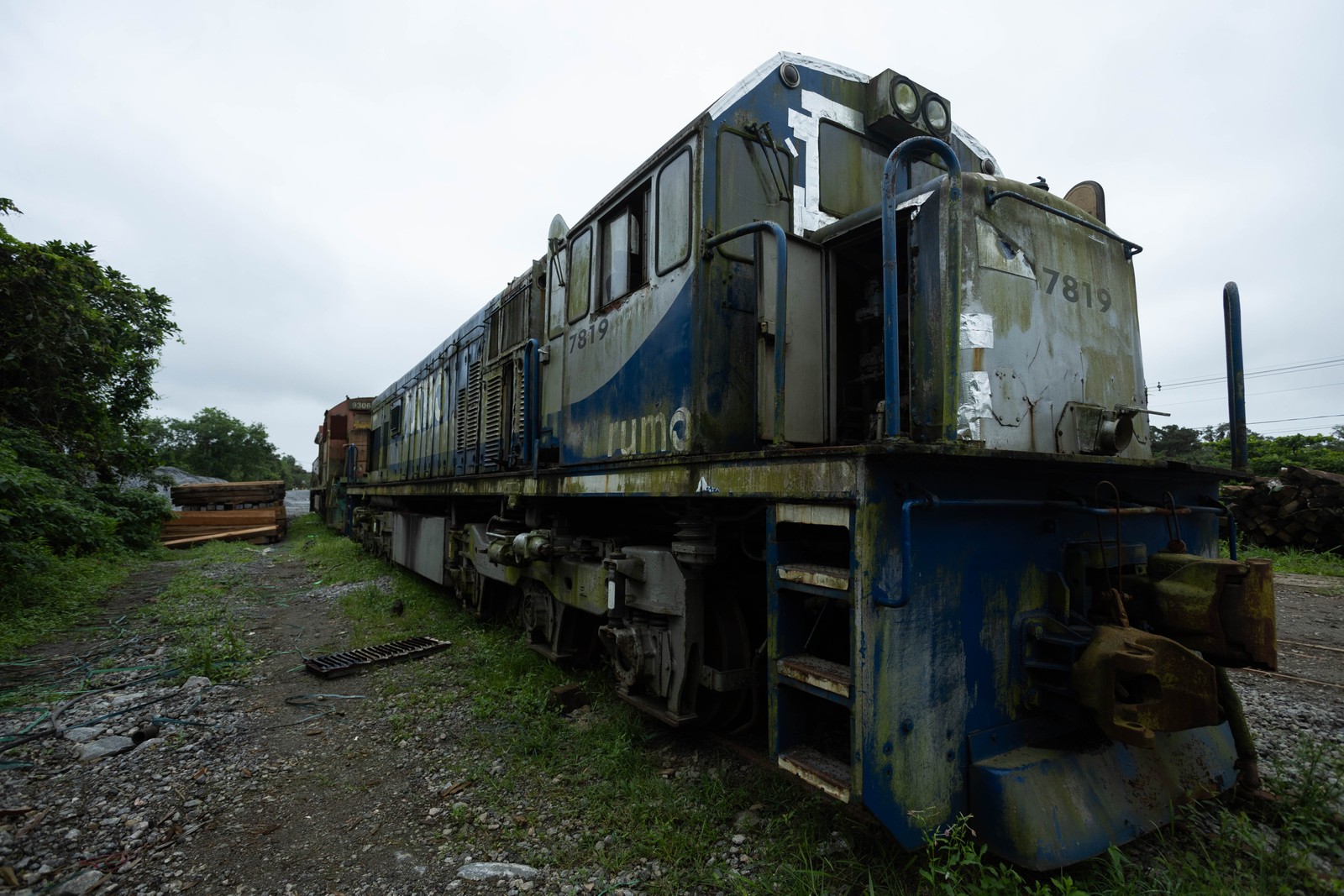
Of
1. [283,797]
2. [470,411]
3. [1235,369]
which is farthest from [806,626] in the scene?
[470,411]

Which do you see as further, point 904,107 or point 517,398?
point 517,398

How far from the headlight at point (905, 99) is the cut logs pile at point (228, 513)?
18.8 m

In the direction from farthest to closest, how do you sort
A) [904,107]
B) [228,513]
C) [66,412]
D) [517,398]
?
1. [228,513]
2. [66,412]
3. [517,398]
4. [904,107]

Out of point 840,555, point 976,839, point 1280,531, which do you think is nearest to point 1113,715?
point 976,839

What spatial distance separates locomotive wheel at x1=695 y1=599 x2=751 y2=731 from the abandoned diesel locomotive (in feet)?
0.06

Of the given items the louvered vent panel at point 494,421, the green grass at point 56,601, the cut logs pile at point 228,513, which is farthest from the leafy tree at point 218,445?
the louvered vent panel at point 494,421

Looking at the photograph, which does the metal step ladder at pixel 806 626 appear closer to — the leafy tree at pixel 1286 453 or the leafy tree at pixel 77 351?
the leafy tree at pixel 77 351

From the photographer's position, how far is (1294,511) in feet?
35.8

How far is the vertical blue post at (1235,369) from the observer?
10.4 feet

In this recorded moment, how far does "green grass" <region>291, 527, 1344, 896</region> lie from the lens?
7.69ft

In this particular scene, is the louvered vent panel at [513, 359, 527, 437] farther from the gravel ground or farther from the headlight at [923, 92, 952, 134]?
the headlight at [923, 92, 952, 134]

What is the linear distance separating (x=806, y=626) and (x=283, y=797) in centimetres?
282

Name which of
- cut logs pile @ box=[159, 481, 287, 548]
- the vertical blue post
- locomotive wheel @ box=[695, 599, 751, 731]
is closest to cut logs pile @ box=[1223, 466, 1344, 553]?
the vertical blue post

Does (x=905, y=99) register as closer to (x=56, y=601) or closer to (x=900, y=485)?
(x=900, y=485)
